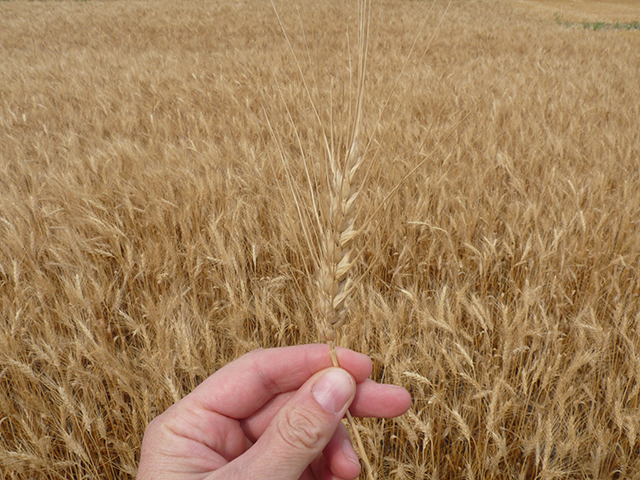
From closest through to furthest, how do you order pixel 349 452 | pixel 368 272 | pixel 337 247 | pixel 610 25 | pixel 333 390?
pixel 337 247, pixel 333 390, pixel 349 452, pixel 368 272, pixel 610 25

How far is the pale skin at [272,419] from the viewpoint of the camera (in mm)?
815

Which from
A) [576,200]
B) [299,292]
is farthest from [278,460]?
[576,200]

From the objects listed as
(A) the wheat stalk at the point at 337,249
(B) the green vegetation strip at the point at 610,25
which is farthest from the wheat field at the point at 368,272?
(B) the green vegetation strip at the point at 610,25

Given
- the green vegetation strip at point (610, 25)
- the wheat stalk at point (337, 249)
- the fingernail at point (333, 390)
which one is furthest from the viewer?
the green vegetation strip at point (610, 25)

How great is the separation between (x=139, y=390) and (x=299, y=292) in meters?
0.62

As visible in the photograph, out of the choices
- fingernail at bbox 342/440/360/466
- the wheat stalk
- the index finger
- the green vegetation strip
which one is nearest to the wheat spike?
the wheat stalk

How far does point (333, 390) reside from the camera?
0.86 metres

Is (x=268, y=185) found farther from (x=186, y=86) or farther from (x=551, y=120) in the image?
(x=186, y=86)

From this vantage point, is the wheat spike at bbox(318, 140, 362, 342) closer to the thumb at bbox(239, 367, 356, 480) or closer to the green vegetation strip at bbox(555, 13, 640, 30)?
the thumb at bbox(239, 367, 356, 480)

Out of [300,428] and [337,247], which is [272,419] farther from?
[337,247]

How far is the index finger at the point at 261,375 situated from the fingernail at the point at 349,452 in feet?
0.55

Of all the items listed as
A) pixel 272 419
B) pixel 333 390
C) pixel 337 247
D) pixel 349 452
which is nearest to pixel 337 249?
pixel 337 247

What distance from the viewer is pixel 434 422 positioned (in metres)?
1.18

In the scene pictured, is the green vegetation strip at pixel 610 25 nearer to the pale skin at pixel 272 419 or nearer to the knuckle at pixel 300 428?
the pale skin at pixel 272 419
